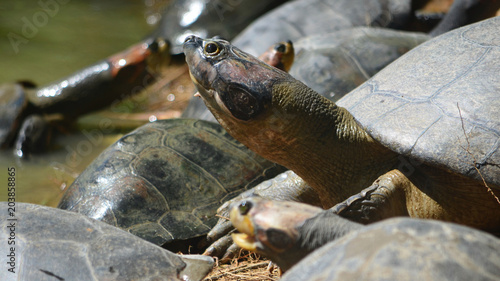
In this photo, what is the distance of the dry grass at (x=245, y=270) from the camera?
2.81 meters

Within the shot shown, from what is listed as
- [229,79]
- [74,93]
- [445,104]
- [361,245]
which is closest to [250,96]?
[229,79]

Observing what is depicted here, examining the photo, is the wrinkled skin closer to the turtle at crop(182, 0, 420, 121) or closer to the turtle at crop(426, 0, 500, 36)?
the turtle at crop(426, 0, 500, 36)

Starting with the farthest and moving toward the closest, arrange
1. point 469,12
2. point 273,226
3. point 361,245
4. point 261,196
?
point 469,12 < point 261,196 < point 273,226 < point 361,245

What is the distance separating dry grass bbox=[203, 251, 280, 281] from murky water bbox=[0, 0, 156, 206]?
2206mm

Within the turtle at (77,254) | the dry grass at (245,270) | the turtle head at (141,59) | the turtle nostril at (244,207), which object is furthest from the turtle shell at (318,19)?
the turtle nostril at (244,207)

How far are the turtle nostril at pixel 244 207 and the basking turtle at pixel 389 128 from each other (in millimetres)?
800

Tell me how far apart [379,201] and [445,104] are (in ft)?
2.05

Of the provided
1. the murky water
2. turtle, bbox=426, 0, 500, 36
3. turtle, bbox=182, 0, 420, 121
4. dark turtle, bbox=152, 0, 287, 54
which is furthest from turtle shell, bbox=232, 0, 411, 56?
the murky water

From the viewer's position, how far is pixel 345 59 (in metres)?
4.33

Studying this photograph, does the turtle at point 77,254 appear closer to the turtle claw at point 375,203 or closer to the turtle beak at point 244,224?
the turtle beak at point 244,224

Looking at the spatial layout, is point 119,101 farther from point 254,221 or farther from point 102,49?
point 254,221

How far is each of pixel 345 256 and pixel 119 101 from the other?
559cm

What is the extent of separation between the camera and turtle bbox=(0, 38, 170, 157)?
606cm

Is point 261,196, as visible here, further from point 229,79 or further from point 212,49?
point 212,49
